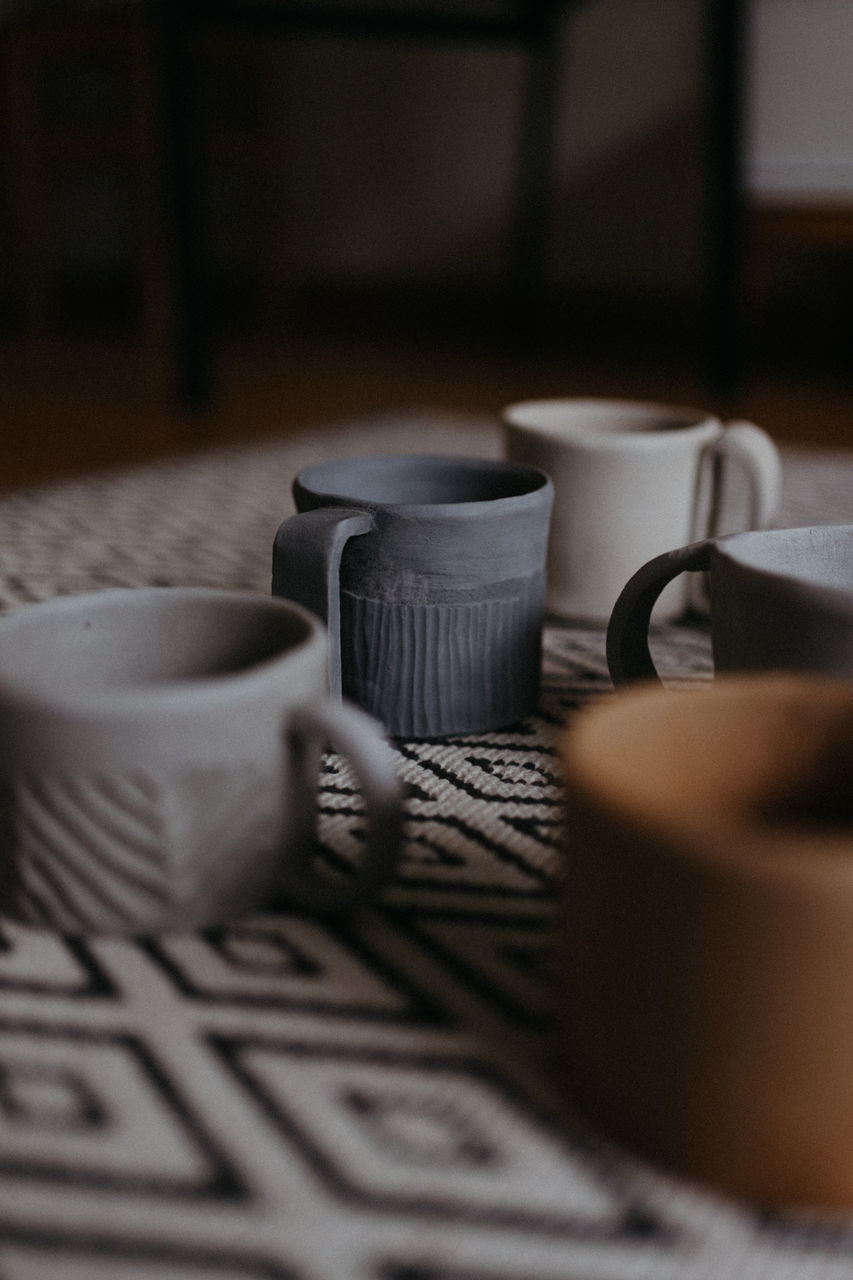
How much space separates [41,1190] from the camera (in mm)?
266

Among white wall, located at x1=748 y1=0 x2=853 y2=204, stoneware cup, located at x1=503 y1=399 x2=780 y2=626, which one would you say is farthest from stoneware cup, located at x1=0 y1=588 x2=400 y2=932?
white wall, located at x1=748 y1=0 x2=853 y2=204

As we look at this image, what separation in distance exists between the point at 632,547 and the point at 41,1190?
0.43 metres

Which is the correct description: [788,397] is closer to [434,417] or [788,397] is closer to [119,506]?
[434,417]

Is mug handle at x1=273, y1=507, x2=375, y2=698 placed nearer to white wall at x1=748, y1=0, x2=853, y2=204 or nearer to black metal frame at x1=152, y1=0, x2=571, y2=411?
black metal frame at x1=152, y1=0, x2=571, y2=411

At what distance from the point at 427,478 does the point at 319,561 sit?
0.43ft

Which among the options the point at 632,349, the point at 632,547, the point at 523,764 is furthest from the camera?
the point at 632,349

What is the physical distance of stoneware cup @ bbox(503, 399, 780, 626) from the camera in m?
0.60

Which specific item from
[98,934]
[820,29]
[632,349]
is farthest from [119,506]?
[632,349]

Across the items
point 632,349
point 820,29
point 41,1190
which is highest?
point 820,29

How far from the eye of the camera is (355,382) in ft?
5.81

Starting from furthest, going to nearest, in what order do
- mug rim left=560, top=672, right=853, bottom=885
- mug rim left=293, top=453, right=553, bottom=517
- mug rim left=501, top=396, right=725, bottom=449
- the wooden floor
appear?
1. the wooden floor
2. mug rim left=501, top=396, right=725, bottom=449
3. mug rim left=293, top=453, right=553, bottom=517
4. mug rim left=560, top=672, right=853, bottom=885

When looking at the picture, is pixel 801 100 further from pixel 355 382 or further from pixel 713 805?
pixel 713 805

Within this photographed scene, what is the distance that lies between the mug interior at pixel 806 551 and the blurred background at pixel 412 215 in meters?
0.83

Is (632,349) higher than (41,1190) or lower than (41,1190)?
higher
